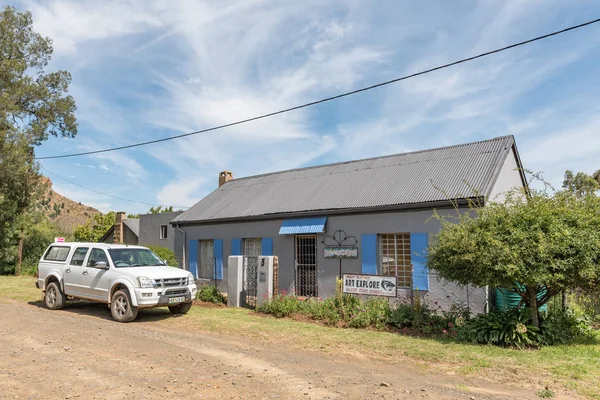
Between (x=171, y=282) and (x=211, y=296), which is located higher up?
(x=171, y=282)

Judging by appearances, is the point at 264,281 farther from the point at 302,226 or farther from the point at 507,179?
the point at 507,179

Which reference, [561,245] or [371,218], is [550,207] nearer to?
[561,245]

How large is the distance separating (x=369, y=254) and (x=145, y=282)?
20.7 feet

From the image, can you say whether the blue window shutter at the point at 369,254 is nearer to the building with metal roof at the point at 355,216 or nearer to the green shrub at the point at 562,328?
the building with metal roof at the point at 355,216

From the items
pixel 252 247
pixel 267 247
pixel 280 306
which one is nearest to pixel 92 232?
pixel 252 247

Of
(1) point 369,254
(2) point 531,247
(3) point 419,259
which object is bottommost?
(3) point 419,259

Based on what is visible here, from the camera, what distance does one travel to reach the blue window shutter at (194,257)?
17.6 m

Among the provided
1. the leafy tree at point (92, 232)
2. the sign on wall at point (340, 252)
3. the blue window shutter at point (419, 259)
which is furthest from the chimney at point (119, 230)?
the blue window shutter at point (419, 259)

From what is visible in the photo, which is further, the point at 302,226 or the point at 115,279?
the point at 302,226

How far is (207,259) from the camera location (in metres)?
17.8

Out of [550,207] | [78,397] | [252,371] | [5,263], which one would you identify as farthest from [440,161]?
[5,263]

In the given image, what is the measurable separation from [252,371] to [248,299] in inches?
297

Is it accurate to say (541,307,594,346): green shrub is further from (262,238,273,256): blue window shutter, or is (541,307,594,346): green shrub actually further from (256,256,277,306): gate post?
(262,238,273,256): blue window shutter

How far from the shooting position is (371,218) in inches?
521
